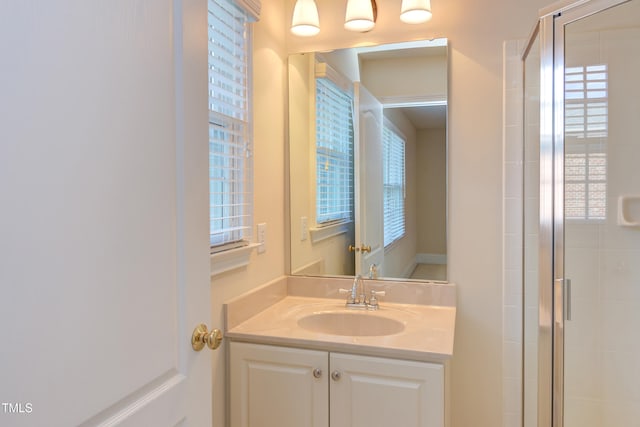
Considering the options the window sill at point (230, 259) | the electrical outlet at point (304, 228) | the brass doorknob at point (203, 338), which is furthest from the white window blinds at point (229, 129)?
the brass doorknob at point (203, 338)

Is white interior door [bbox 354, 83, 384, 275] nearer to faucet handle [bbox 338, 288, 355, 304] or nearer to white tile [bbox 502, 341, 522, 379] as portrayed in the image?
faucet handle [bbox 338, 288, 355, 304]

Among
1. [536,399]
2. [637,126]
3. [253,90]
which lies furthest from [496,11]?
[536,399]

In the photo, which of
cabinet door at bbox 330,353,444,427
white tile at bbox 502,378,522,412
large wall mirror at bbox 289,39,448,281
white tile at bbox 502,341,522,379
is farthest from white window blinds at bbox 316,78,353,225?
white tile at bbox 502,378,522,412

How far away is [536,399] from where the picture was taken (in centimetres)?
175

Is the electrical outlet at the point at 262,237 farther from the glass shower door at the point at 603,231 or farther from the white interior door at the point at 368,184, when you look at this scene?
the glass shower door at the point at 603,231

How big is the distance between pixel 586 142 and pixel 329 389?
1.46 m

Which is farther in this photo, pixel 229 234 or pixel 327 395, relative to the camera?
pixel 229 234

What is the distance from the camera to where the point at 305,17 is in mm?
1957

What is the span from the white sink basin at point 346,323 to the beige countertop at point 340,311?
0.06 ft

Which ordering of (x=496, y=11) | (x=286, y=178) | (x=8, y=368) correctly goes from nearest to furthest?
1. (x=8, y=368)
2. (x=496, y=11)
3. (x=286, y=178)

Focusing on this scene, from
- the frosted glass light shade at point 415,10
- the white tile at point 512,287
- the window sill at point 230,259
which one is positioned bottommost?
the white tile at point 512,287

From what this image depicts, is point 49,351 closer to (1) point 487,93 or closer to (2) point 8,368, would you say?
(2) point 8,368

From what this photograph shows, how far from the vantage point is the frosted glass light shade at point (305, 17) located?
196 centimetres

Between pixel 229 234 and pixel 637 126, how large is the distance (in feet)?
5.83
